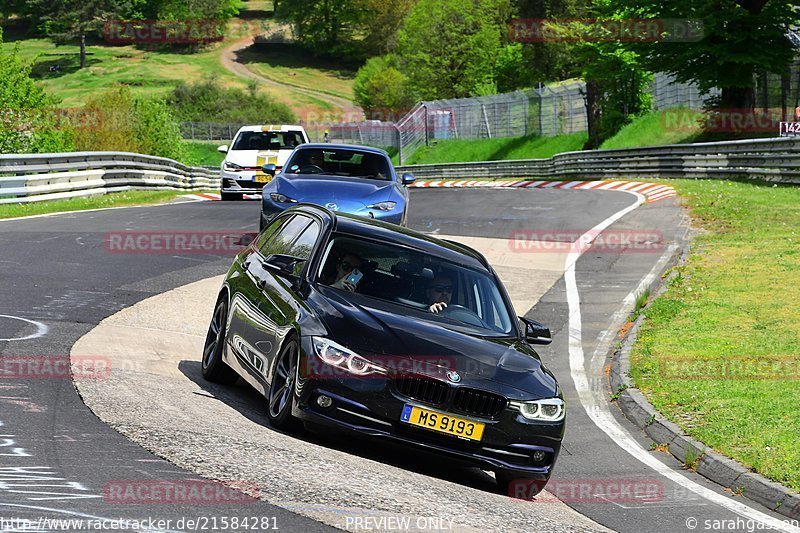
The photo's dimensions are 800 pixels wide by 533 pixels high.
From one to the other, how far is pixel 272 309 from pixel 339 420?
1429 mm

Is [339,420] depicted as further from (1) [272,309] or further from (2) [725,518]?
(2) [725,518]

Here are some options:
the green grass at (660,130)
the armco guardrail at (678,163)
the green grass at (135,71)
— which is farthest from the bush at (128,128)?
the green grass at (135,71)

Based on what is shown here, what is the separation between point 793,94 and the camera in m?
43.4

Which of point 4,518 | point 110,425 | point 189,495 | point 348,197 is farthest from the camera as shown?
point 348,197

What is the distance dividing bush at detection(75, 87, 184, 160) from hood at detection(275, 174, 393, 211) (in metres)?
30.1

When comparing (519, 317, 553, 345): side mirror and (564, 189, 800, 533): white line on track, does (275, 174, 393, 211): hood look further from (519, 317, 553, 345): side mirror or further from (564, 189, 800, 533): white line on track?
(519, 317, 553, 345): side mirror

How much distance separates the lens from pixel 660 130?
51.3m

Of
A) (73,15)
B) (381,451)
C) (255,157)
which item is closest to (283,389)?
(381,451)

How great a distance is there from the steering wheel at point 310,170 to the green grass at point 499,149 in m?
43.8

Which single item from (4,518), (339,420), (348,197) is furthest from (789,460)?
(348,197)

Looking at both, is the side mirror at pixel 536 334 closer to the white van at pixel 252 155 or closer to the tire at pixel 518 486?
the tire at pixel 518 486

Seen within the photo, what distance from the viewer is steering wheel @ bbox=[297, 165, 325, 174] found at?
1808 centimetres

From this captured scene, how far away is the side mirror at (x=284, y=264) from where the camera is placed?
893 cm

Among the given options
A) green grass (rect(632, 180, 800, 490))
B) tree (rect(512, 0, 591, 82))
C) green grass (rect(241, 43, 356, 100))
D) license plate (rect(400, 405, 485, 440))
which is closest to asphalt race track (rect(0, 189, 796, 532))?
license plate (rect(400, 405, 485, 440))
